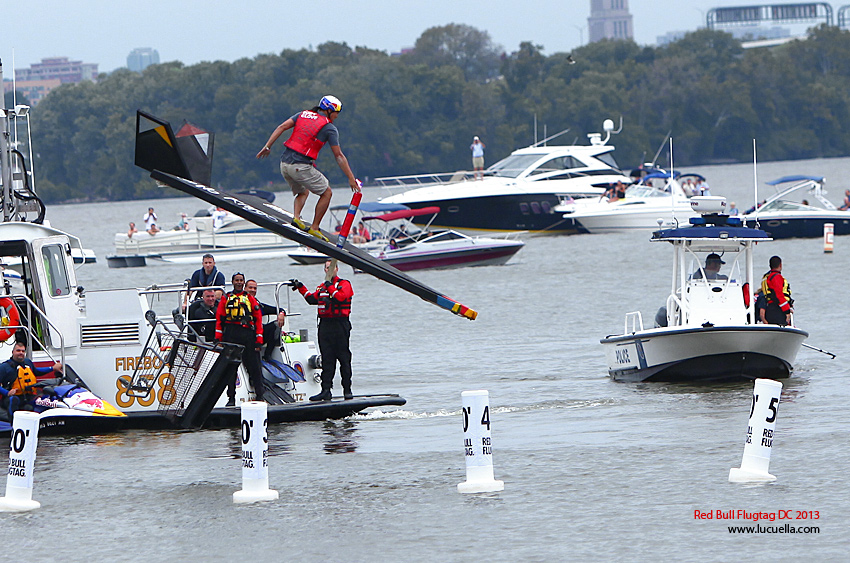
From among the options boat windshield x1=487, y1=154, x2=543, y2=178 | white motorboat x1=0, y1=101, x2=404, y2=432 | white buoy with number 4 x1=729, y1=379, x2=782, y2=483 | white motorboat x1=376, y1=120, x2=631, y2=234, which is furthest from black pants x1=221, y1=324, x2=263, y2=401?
boat windshield x1=487, y1=154, x2=543, y2=178

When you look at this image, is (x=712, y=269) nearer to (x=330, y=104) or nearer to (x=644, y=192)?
(x=330, y=104)

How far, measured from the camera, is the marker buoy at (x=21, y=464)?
12.3m

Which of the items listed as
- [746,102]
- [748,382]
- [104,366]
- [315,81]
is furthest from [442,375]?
[746,102]

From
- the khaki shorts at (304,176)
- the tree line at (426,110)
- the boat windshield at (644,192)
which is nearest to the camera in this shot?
the khaki shorts at (304,176)

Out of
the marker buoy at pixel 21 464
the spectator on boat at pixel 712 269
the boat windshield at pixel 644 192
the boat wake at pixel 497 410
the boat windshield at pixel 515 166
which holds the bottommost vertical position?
the boat wake at pixel 497 410

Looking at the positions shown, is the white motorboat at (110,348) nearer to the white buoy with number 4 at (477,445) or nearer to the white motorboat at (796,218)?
the white buoy with number 4 at (477,445)

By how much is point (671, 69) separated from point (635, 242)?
96.5m

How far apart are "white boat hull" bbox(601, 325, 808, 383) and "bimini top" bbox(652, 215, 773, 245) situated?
1.32 meters

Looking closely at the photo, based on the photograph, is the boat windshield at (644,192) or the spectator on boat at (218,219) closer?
the spectator on boat at (218,219)

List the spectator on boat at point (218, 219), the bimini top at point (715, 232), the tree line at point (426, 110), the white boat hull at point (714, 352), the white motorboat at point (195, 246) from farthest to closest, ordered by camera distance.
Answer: the tree line at point (426, 110) → the spectator on boat at point (218, 219) → the white motorboat at point (195, 246) → the bimini top at point (715, 232) → the white boat hull at point (714, 352)

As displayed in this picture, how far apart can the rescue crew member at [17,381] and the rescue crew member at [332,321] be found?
11.2 feet

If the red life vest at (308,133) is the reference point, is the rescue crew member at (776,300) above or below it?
below

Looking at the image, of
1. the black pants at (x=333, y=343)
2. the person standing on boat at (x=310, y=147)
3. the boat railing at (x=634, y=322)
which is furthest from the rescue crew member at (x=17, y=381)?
the boat railing at (x=634, y=322)

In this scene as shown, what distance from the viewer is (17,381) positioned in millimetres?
16281
